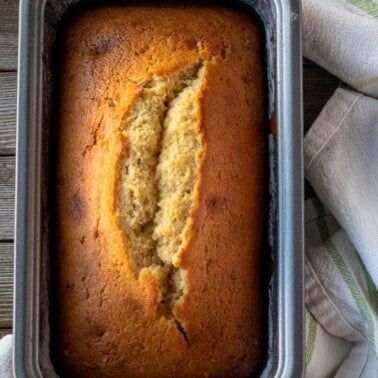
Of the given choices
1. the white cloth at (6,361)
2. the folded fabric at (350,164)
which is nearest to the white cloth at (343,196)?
the folded fabric at (350,164)

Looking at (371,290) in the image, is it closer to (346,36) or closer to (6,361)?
(346,36)

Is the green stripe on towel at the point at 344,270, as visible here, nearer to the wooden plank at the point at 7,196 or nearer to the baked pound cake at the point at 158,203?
the baked pound cake at the point at 158,203

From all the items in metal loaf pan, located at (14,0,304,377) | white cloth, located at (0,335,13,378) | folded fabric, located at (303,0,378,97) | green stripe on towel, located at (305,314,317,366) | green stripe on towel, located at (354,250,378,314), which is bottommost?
white cloth, located at (0,335,13,378)

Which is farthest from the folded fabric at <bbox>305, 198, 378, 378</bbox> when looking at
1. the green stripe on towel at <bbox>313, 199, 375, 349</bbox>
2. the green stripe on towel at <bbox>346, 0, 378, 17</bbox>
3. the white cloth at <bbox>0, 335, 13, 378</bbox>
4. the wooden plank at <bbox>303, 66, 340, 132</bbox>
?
the white cloth at <bbox>0, 335, 13, 378</bbox>

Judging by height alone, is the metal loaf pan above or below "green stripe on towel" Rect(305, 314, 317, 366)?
above

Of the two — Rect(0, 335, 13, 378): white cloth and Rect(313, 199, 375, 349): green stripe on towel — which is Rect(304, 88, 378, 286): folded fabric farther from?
Rect(0, 335, 13, 378): white cloth

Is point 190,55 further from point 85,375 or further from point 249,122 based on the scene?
point 85,375

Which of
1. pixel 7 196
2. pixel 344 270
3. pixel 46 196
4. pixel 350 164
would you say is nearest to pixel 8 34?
pixel 7 196

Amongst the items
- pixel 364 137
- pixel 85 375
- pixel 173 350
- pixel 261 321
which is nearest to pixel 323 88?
pixel 364 137

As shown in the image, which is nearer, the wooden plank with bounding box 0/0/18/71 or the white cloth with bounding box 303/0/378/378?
the white cloth with bounding box 303/0/378/378
